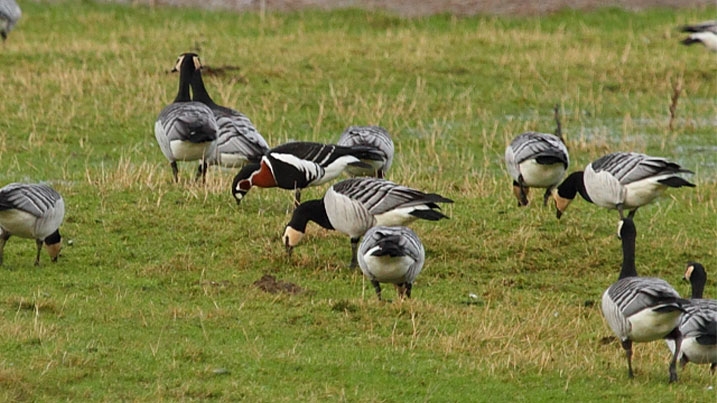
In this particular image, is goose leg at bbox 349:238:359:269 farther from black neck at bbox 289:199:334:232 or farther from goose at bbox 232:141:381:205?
goose at bbox 232:141:381:205

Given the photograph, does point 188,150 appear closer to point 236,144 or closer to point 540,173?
point 236,144

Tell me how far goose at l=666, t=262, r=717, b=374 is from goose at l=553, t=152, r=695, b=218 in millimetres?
3013

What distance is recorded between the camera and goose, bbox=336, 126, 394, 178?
14.0m

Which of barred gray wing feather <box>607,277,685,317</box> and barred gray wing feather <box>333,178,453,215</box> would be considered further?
barred gray wing feather <box>333,178,453,215</box>

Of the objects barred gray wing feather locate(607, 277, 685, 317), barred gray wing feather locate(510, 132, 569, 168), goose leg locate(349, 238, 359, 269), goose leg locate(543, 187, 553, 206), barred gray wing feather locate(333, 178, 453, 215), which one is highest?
barred gray wing feather locate(510, 132, 569, 168)

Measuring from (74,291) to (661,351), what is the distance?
5.14m

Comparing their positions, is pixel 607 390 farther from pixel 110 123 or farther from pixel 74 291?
pixel 110 123

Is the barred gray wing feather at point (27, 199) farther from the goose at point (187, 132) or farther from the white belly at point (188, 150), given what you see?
the white belly at point (188, 150)

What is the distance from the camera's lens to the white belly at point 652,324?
8508mm

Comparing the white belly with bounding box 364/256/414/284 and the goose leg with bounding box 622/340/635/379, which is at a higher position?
the white belly with bounding box 364/256/414/284

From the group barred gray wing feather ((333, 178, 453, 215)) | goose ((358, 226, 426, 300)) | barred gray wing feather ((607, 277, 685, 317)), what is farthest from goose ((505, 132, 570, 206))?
barred gray wing feather ((607, 277, 685, 317))

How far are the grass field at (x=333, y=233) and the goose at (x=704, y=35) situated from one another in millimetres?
637

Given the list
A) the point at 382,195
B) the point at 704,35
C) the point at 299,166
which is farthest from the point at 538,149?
the point at 704,35

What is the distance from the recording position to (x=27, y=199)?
428 inches
